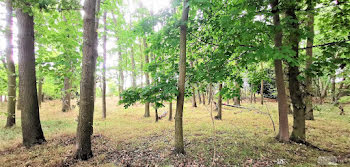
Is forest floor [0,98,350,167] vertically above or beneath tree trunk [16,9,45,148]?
beneath

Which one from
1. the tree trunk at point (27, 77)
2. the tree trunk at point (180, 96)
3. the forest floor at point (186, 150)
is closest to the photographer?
the forest floor at point (186, 150)

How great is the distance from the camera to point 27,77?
5.77 metres

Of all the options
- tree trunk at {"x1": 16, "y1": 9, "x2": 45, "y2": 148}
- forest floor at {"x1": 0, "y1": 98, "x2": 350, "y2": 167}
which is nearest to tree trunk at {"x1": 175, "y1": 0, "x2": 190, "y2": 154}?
forest floor at {"x1": 0, "y1": 98, "x2": 350, "y2": 167}

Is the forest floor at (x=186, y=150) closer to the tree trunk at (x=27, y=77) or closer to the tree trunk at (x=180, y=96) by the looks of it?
the tree trunk at (x=180, y=96)

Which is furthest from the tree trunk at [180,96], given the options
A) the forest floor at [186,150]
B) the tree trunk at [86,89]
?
the tree trunk at [86,89]

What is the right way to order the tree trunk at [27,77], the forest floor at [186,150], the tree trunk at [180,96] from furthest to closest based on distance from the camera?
the tree trunk at [27,77], the tree trunk at [180,96], the forest floor at [186,150]

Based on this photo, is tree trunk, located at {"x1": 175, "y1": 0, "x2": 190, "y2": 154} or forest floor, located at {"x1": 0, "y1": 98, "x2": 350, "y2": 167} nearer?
forest floor, located at {"x1": 0, "y1": 98, "x2": 350, "y2": 167}

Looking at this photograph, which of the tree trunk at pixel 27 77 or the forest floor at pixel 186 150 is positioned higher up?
the tree trunk at pixel 27 77

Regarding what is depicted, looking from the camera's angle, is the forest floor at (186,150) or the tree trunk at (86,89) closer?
the forest floor at (186,150)

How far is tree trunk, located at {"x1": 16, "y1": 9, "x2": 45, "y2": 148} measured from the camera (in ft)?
18.6

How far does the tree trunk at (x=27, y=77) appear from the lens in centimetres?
568

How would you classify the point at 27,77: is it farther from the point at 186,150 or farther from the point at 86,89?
the point at 186,150

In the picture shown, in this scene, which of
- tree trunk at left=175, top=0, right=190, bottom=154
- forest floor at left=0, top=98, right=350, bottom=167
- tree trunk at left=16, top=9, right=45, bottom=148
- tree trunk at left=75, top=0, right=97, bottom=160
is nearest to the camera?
forest floor at left=0, top=98, right=350, bottom=167

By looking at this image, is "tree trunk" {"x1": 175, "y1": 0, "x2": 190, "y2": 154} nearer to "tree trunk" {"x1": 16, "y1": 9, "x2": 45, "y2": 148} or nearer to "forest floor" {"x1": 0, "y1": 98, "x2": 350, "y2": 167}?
"forest floor" {"x1": 0, "y1": 98, "x2": 350, "y2": 167}
